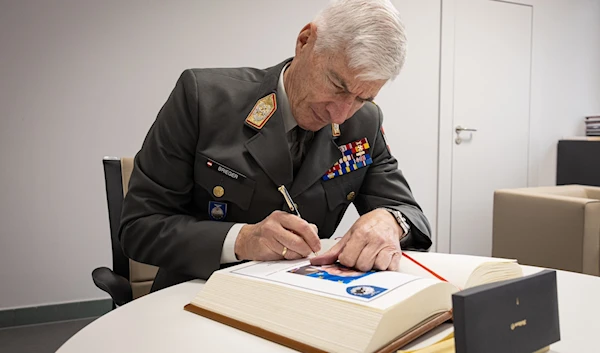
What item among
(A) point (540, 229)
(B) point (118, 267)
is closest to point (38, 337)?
(B) point (118, 267)

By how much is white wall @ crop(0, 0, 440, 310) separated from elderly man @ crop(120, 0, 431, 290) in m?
1.86

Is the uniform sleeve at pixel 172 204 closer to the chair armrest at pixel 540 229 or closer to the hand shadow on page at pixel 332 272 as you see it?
the hand shadow on page at pixel 332 272

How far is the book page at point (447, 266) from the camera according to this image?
85 centimetres

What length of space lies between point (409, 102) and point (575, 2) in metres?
2.19

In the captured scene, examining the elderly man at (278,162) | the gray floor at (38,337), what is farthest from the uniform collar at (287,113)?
the gray floor at (38,337)

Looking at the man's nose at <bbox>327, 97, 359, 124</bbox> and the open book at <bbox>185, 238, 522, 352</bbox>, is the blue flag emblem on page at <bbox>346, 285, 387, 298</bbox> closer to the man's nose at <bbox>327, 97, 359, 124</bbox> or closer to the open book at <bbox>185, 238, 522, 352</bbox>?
the open book at <bbox>185, 238, 522, 352</bbox>

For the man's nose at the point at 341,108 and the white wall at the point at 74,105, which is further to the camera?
the white wall at the point at 74,105

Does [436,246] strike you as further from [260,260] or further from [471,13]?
[260,260]

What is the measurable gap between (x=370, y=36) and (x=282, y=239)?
0.43 m

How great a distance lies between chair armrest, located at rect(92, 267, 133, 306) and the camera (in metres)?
1.36

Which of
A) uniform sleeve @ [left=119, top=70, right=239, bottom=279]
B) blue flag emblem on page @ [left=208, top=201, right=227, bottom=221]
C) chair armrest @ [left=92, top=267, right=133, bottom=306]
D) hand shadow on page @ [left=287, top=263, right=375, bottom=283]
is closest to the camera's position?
hand shadow on page @ [left=287, top=263, right=375, bottom=283]

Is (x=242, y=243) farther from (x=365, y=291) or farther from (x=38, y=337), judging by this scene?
(x=38, y=337)

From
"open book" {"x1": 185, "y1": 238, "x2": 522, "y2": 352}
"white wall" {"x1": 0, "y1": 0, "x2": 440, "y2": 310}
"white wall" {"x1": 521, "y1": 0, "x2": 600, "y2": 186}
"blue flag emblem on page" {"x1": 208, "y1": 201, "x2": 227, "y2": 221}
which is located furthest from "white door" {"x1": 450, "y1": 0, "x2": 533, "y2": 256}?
"open book" {"x1": 185, "y1": 238, "x2": 522, "y2": 352}

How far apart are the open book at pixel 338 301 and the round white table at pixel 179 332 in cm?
3
